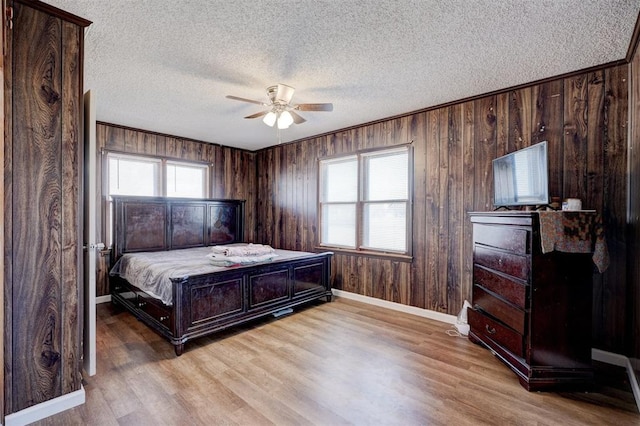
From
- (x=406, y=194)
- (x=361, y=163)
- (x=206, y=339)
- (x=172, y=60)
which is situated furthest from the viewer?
(x=361, y=163)

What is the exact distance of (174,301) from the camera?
2.71m

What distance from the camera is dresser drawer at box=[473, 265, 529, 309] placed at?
226 centimetres

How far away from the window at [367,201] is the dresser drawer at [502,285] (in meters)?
1.08

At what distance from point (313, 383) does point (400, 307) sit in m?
2.01

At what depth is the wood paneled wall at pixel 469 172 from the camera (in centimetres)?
257

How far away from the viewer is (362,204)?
4.41m

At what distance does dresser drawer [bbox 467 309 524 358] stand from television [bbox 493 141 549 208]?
1.06 meters

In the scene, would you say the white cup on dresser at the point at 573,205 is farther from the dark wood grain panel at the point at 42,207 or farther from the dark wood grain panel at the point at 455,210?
the dark wood grain panel at the point at 42,207

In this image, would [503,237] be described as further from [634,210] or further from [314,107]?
[314,107]

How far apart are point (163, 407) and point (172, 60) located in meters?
2.63

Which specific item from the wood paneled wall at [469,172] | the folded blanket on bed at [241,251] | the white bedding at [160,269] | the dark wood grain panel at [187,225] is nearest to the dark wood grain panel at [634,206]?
the wood paneled wall at [469,172]

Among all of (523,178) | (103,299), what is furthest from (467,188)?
(103,299)

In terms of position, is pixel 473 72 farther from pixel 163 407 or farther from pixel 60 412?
pixel 60 412

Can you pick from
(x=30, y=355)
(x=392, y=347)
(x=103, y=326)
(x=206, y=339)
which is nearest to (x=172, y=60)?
(x=30, y=355)
